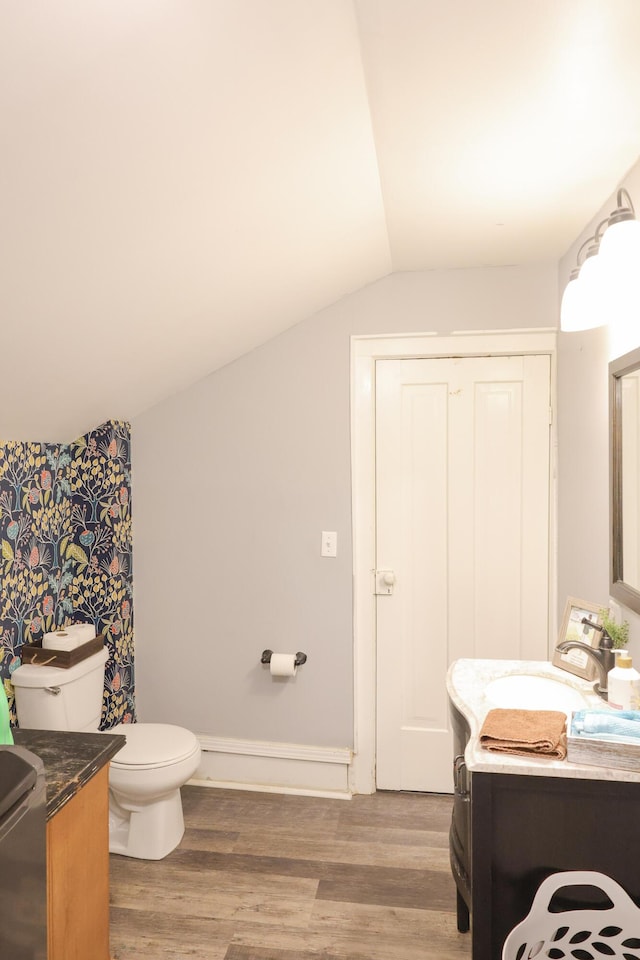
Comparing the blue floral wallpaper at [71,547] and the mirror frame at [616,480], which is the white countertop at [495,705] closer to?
the mirror frame at [616,480]

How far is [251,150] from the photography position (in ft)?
5.38

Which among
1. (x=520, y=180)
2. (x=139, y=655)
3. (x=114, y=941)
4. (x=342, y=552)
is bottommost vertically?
(x=114, y=941)

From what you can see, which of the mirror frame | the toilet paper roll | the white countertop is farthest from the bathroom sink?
the toilet paper roll

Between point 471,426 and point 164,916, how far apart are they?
7.15 ft

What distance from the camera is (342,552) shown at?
3061mm

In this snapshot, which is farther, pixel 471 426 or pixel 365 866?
pixel 471 426

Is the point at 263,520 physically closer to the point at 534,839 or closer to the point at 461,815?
the point at 461,815

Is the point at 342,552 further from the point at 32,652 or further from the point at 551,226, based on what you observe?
the point at 551,226

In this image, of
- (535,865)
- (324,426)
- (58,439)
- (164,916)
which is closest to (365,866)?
(164,916)

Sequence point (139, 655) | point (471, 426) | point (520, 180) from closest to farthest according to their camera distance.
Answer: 1. point (520, 180)
2. point (471, 426)
3. point (139, 655)

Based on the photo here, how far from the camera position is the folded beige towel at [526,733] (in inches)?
60.4

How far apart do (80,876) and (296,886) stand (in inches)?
38.0

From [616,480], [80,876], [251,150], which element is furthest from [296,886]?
[251,150]

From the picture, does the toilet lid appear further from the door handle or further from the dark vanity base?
the dark vanity base
